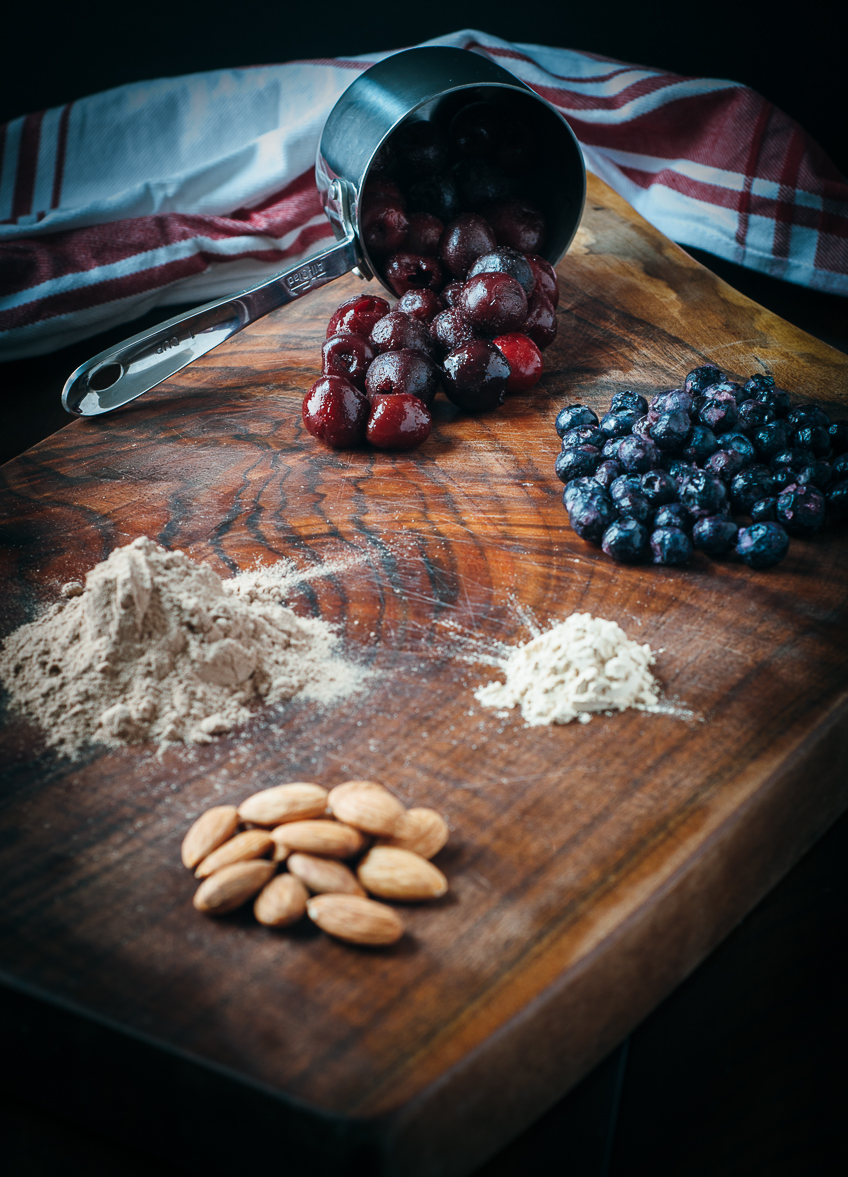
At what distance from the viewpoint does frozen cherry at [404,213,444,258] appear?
1.52 metres

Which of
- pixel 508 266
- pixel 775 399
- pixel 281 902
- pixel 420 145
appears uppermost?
pixel 420 145

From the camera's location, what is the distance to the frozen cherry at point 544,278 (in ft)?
4.89

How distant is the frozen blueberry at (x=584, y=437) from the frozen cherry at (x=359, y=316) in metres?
0.38

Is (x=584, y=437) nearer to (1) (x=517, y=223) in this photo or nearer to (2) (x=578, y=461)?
(2) (x=578, y=461)

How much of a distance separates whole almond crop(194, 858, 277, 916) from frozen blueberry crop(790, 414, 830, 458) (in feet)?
2.89

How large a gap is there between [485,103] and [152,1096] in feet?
5.07

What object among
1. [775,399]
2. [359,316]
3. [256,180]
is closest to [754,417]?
[775,399]

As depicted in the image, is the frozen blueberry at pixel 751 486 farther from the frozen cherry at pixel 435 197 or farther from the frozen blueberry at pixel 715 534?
the frozen cherry at pixel 435 197

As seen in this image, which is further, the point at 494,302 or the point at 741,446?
the point at 494,302

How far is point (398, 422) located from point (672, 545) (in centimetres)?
44

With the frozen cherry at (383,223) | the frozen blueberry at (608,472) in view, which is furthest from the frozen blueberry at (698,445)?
the frozen cherry at (383,223)

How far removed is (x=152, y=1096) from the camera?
26.1 inches

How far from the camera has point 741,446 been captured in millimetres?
1178

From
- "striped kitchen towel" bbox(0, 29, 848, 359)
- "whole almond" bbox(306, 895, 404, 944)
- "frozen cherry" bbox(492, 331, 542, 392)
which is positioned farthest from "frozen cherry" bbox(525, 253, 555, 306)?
"whole almond" bbox(306, 895, 404, 944)
